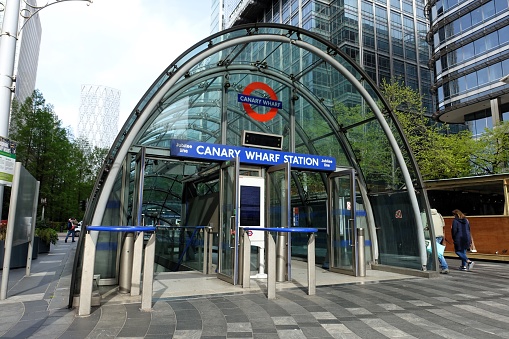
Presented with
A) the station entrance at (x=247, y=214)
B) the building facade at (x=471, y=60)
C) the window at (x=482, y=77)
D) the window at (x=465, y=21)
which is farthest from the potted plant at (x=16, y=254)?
the window at (x=465, y=21)

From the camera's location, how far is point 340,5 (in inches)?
1681

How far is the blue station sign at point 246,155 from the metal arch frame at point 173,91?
111cm

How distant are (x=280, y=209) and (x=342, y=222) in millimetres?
2190

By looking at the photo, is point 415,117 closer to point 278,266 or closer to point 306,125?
point 306,125

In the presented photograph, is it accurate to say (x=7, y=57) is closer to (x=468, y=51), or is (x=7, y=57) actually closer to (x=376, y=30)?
(x=468, y=51)

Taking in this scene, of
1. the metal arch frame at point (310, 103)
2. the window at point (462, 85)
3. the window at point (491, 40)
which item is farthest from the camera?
the window at point (462, 85)

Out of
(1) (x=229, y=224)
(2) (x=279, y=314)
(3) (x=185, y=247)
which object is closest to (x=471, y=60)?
(3) (x=185, y=247)

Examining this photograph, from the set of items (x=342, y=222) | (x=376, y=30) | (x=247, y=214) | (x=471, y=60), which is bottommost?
(x=342, y=222)

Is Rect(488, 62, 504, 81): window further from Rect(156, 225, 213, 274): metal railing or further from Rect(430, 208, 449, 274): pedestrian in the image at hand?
Rect(156, 225, 213, 274): metal railing

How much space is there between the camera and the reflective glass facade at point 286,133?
8289 mm

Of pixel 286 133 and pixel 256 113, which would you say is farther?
pixel 286 133

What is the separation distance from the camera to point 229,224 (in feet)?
27.2

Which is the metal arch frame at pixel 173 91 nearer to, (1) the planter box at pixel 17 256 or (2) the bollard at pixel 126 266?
(2) the bollard at pixel 126 266

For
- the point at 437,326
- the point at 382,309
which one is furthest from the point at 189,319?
the point at 437,326
